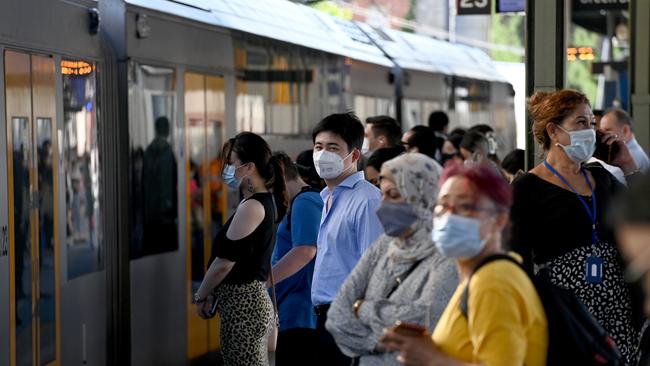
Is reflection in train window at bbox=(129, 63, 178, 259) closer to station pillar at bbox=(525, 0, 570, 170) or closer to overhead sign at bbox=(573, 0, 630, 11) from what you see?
station pillar at bbox=(525, 0, 570, 170)

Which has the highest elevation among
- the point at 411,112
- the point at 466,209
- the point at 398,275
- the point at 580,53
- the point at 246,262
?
the point at 580,53

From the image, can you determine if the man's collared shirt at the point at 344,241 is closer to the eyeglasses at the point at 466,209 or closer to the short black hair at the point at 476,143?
the eyeglasses at the point at 466,209

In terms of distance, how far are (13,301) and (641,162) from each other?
4.25m

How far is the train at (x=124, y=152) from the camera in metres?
7.16

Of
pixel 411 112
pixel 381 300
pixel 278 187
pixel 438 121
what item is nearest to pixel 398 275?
pixel 381 300

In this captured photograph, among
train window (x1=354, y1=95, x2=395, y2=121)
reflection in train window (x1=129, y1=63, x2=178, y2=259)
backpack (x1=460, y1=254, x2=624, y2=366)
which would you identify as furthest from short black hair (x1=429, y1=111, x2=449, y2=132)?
backpack (x1=460, y1=254, x2=624, y2=366)

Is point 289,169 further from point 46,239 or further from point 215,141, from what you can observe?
point 215,141

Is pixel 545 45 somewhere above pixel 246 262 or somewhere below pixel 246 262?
above

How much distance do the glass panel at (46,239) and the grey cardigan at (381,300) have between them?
11.3 ft

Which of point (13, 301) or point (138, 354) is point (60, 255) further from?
point (138, 354)

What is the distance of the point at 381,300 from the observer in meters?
4.12

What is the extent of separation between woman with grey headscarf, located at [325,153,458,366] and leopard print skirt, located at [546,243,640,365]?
1.31 meters

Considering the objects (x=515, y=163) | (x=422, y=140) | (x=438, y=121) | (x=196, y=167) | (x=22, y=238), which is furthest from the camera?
(x=438, y=121)

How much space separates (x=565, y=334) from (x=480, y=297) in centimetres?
24
